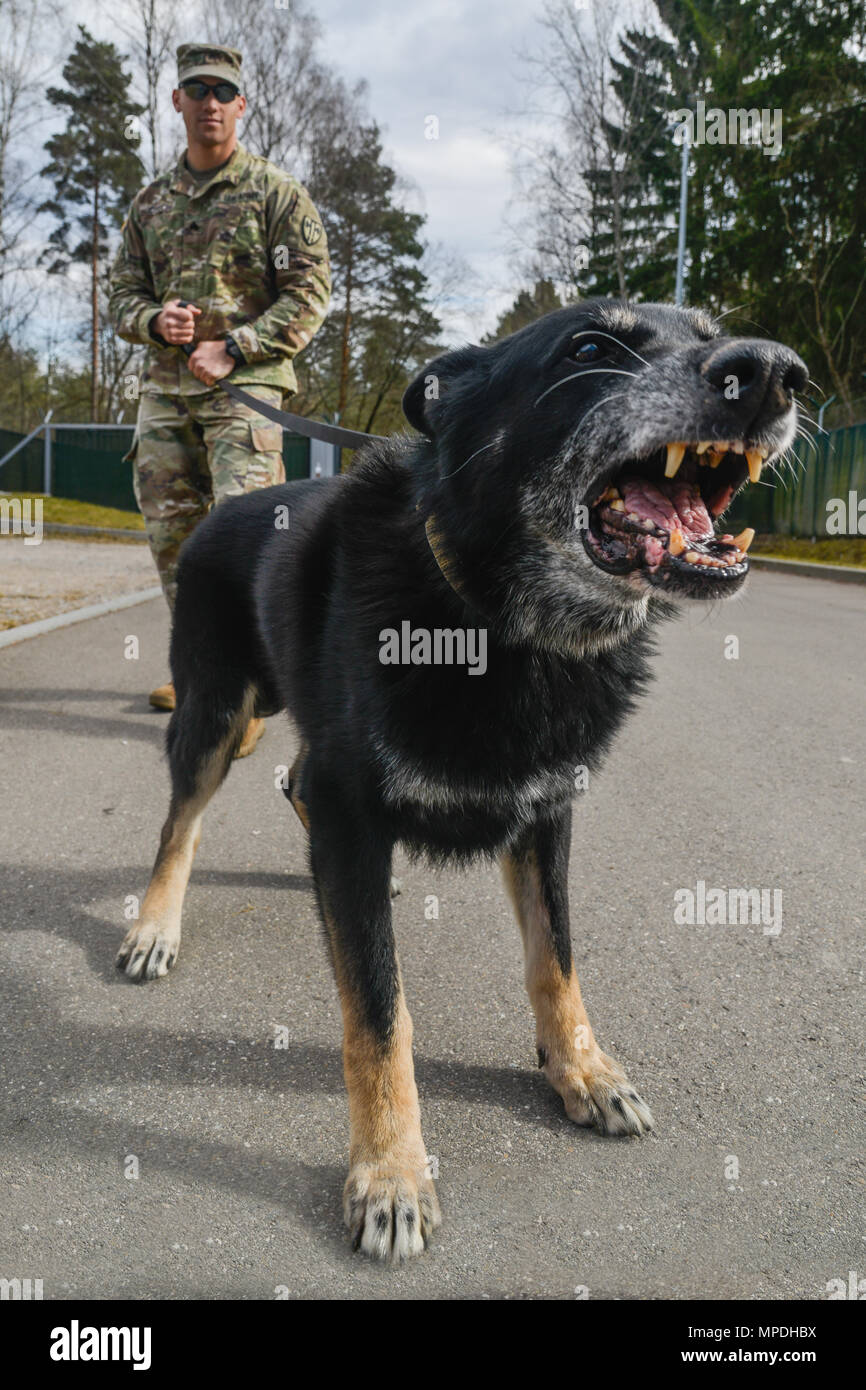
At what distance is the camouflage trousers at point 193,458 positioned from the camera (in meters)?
4.68

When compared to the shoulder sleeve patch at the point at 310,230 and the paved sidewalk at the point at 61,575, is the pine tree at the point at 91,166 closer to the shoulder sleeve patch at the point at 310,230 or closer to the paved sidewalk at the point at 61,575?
the paved sidewalk at the point at 61,575

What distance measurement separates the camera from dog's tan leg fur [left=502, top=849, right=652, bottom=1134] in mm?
2152

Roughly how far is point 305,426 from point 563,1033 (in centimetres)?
210

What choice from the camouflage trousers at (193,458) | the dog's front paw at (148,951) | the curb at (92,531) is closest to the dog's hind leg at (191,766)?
the dog's front paw at (148,951)

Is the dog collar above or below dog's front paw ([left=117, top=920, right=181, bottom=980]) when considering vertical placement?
above

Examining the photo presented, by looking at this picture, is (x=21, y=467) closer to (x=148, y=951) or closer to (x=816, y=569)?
(x=816, y=569)

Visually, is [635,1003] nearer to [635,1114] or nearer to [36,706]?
[635,1114]

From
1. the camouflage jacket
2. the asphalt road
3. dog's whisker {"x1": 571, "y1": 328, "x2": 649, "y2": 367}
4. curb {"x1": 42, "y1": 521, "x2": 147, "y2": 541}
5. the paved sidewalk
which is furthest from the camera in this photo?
curb {"x1": 42, "y1": 521, "x2": 147, "y2": 541}

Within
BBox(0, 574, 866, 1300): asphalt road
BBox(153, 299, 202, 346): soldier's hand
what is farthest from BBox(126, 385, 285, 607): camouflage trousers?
BBox(0, 574, 866, 1300): asphalt road

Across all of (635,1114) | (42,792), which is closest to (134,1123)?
(635,1114)

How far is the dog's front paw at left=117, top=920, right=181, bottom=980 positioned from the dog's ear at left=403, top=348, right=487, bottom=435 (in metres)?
1.56

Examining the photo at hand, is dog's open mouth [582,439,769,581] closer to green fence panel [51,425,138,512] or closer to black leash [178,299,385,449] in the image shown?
black leash [178,299,385,449]

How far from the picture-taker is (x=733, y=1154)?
2.04 meters

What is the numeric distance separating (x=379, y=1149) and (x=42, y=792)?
285cm
